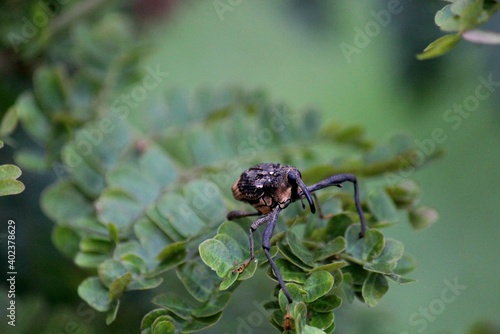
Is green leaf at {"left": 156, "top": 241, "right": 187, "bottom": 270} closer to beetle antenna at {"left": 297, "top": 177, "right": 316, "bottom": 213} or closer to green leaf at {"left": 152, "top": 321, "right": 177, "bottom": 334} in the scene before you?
green leaf at {"left": 152, "top": 321, "right": 177, "bottom": 334}

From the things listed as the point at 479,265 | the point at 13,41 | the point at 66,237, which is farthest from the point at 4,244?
the point at 479,265

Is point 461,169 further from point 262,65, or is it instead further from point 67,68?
point 67,68

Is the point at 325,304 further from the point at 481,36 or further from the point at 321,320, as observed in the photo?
the point at 481,36

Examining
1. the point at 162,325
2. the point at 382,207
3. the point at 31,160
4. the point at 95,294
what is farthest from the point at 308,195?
the point at 31,160

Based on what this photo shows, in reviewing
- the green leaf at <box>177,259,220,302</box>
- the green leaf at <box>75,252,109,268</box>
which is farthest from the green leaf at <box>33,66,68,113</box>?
the green leaf at <box>177,259,220,302</box>

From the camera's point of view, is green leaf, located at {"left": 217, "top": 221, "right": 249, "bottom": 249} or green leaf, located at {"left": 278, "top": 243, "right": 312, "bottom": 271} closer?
green leaf, located at {"left": 278, "top": 243, "right": 312, "bottom": 271}

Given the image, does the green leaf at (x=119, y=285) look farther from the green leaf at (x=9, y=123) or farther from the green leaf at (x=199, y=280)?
the green leaf at (x=9, y=123)
